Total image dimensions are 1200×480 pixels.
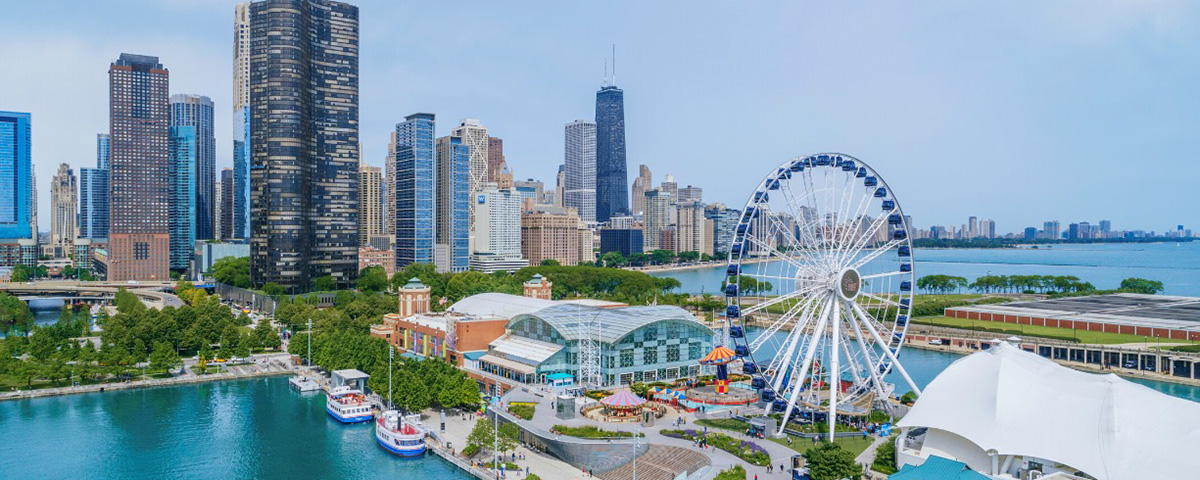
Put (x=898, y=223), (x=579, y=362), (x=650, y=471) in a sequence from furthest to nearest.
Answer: (x=579, y=362) → (x=898, y=223) → (x=650, y=471)

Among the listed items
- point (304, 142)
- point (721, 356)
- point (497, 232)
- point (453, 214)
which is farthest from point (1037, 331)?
point (453, 214)

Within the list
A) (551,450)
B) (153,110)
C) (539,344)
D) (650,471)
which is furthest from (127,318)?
(153,110)

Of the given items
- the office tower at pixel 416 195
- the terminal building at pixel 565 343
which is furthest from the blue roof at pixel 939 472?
the office tower at pixel 416 195

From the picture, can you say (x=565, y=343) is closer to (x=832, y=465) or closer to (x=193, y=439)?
(x=193, y=439)

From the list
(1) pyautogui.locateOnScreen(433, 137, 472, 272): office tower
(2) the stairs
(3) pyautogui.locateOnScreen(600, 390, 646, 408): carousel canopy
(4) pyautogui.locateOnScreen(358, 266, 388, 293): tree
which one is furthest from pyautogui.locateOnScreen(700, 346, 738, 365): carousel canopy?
(1) pyautogui.locateOnScreen(433, 137, 472, 272): office tower

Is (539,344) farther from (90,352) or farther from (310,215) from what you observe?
(310,215)

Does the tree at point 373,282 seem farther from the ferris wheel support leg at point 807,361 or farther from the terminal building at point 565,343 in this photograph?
the ferris wheel support leg at point 807,361
